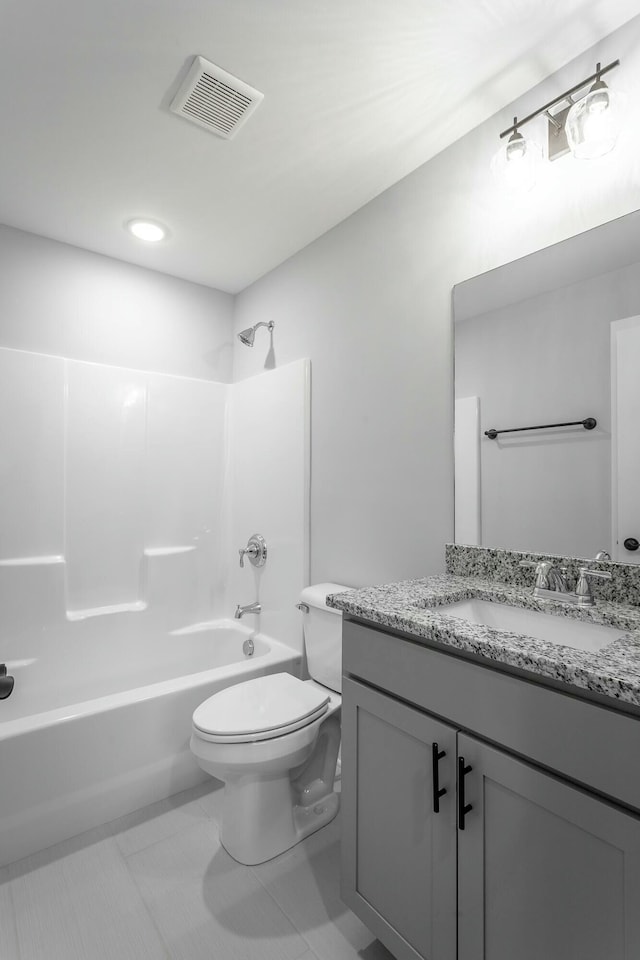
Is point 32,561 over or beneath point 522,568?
beneath

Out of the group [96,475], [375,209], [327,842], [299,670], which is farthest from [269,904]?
[375,209]

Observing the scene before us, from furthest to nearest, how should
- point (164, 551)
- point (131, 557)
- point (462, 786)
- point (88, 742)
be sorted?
point (164, 551) → point (131, 557) → point (88, 742) → point (462, 786)

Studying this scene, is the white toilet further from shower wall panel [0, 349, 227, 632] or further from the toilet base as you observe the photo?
shower wall panel [0, 349, 227, 632]

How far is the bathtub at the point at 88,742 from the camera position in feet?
5.43

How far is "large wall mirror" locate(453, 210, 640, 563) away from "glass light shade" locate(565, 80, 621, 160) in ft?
0.63

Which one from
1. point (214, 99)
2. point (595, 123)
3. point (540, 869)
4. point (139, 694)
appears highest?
point (214, 99)

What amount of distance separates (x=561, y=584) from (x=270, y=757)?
1.06 metres

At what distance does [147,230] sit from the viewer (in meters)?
2.33

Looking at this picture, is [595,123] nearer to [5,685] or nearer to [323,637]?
[323,637]

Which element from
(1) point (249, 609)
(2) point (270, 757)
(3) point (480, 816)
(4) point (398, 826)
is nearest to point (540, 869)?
(3) point (480, 816)

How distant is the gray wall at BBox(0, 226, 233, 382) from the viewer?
92.1 inches

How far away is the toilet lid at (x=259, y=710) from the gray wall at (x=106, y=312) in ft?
6.09

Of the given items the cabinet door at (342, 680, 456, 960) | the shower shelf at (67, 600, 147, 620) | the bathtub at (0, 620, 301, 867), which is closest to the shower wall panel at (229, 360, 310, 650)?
the bathtub at (0, 620, 301, 867)

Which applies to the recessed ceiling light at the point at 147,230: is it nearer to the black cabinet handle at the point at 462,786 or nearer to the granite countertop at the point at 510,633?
the granite countertop at the point at 510,633
